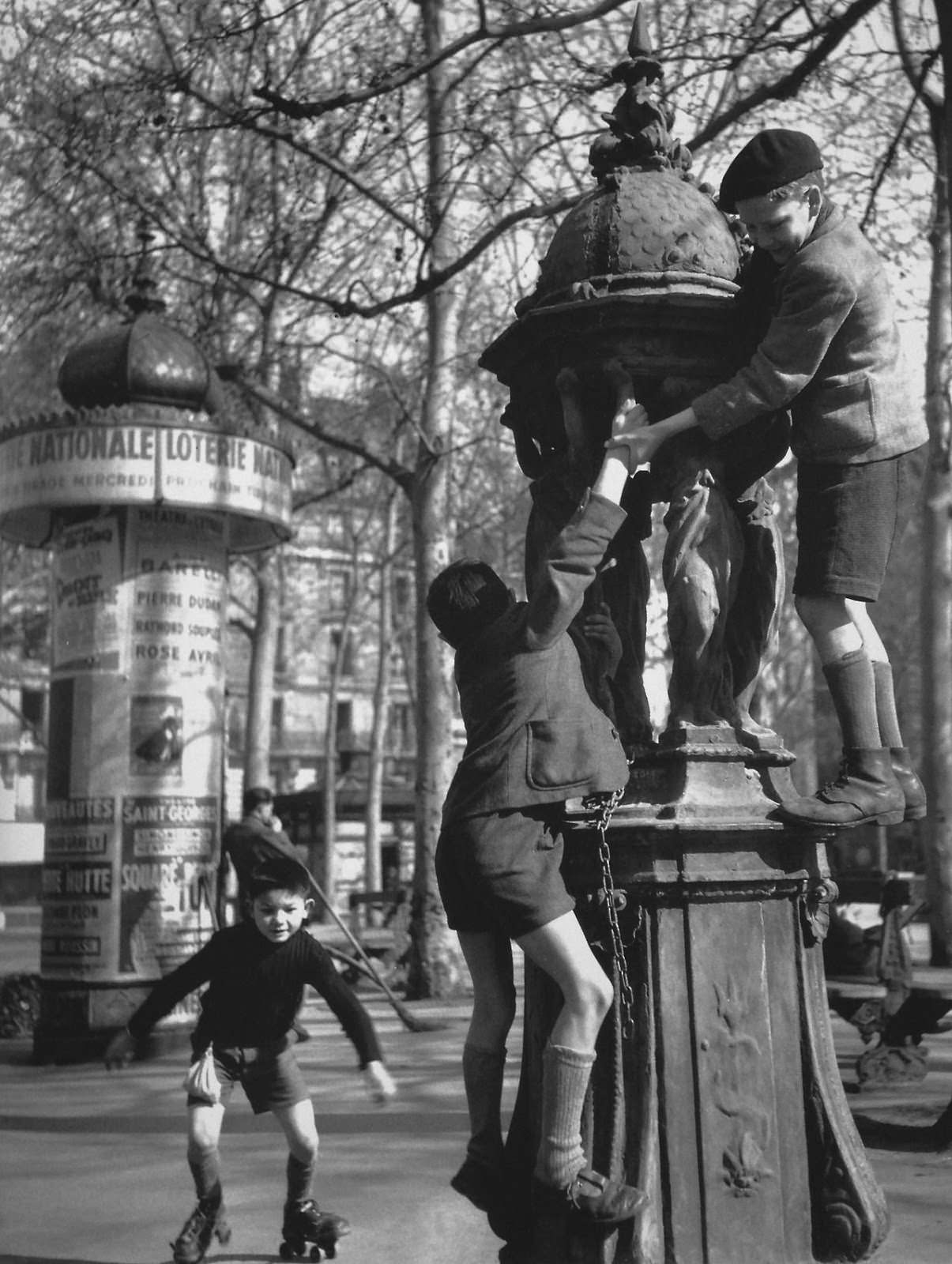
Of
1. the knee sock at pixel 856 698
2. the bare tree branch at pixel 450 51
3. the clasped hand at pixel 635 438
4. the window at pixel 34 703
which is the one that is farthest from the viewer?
the window at pixel 34 703

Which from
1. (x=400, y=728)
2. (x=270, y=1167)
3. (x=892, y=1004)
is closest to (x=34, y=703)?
(x=400, y=728)

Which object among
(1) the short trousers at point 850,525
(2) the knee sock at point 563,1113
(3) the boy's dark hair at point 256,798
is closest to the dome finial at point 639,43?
(1) the short trousers at point 850,525

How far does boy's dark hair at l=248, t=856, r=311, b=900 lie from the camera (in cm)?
530

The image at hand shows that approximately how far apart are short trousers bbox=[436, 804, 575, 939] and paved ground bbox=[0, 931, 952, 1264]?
154 centimetres

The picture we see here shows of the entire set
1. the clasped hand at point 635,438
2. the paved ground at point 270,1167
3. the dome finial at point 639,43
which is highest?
the dome finial at point 639,43

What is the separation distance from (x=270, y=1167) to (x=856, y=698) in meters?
3.72

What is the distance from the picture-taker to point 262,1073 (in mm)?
5355

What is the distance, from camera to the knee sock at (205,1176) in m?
5.14

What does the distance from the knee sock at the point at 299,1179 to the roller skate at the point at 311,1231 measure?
2cm

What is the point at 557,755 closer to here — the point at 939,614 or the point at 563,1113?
the point at 563,1113

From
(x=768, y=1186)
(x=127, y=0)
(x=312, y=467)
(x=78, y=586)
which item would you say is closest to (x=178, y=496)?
(x=78, y=586)

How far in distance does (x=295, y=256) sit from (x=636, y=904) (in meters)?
14.7

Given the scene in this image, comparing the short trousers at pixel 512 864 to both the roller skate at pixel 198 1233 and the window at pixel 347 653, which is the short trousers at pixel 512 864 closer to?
the roller skate at pixel 198 1233

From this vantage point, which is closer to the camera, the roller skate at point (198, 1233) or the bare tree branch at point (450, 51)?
the roller skate at point (198, 1233)
